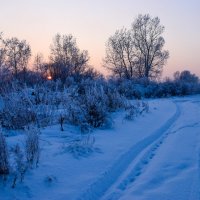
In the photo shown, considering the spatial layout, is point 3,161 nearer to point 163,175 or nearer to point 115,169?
point 115,169

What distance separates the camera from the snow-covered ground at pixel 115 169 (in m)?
4.96

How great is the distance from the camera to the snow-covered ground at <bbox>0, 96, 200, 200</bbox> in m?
4.96

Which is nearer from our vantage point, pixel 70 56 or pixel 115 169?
pixel 115 169

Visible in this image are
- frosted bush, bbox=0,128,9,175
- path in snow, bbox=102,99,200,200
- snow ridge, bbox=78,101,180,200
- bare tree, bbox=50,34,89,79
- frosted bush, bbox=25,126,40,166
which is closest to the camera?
path in snow, bbox=102,99,200,200

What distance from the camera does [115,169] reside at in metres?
6.27

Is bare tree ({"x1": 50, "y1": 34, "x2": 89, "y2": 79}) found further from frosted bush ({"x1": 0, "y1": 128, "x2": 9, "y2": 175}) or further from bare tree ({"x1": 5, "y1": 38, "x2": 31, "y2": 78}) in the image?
frosted bush ({"x1": 0, "y1": 128, "x2": 9, "y2": 175})

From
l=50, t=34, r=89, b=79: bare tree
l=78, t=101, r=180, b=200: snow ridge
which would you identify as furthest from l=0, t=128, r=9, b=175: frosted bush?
l=50, t=34, r=89, b=79: bare tree

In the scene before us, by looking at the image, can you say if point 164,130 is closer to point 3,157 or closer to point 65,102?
point 65,102

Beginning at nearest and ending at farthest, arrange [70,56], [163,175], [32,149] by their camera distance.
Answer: [163,175], [32,149], [70,56]

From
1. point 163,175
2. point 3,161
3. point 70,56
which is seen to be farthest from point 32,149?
point 70,56

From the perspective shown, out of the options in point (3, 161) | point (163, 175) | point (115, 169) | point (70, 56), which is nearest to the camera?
point (3, 161)

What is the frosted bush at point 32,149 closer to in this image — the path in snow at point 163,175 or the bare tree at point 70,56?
the path in snow at point 163,175

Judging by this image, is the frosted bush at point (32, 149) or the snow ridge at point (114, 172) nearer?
the snow ridge at point (114, 172)

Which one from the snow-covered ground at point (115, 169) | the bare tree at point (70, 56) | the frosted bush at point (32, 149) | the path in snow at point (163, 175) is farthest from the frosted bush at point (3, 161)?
the bare tree at point (70, 56)
